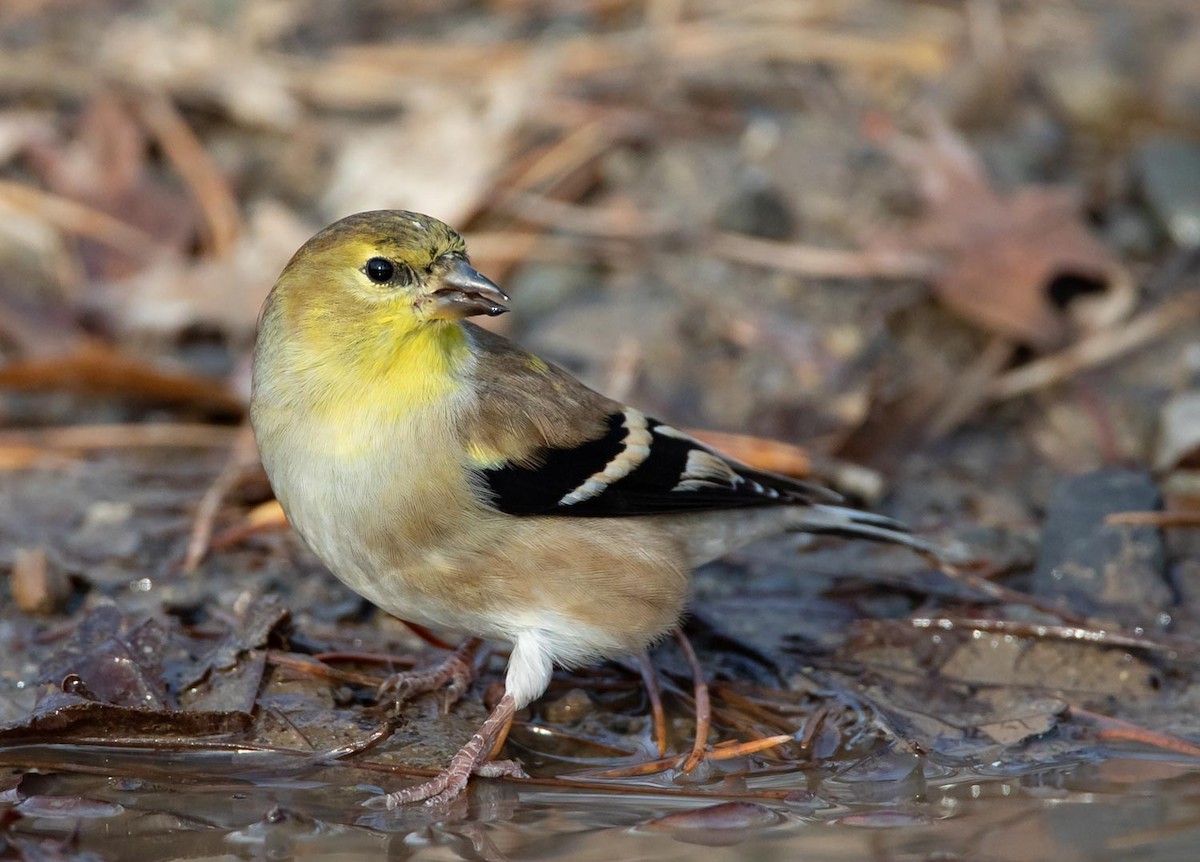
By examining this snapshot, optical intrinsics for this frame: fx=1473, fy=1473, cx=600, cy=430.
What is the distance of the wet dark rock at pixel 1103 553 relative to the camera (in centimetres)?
495

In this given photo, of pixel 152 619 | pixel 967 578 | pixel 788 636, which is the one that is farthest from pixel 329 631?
pixel 967 578

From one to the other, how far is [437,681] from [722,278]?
3149 mm

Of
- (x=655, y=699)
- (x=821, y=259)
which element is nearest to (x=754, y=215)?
(x=821, y=259)

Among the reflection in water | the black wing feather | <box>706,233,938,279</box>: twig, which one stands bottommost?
the reflection in water

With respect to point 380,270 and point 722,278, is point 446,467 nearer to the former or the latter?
point 380,270

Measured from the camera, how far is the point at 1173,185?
6918mm

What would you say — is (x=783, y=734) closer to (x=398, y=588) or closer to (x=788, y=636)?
(x=788, y=636)

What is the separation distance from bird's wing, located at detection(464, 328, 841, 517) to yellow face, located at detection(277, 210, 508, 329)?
281 mm

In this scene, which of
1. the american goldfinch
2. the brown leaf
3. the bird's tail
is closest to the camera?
the american goldfinch

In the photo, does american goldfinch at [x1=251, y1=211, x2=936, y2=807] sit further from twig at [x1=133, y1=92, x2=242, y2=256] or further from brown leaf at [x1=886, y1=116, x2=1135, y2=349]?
twig at [x1=133, y1=92, x2=242, y2=256]

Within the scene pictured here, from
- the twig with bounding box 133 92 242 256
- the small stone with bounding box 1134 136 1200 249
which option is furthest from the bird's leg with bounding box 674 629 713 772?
the small stone with bounding box 1134 136 1200 249

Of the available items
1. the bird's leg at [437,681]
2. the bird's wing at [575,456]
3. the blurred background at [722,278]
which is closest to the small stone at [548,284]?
the blurred background at [722,278]

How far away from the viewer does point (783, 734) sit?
4168mm

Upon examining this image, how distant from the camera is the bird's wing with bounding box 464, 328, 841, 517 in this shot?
13.1 feet
